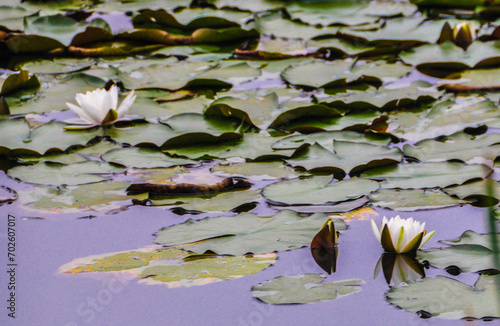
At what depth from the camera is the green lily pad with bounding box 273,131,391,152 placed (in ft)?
7.72

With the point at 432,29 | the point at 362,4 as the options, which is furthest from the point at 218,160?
the point at 362,4

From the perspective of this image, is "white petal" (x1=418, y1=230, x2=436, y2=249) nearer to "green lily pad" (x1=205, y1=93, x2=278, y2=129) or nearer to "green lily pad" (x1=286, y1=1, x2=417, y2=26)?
"green lily pad" (x1=205, y1=93, x2=278, y2=129)

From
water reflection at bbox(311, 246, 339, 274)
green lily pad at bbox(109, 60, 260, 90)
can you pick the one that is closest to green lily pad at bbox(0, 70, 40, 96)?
green lily pad at bbox(109, 60, 260, 90)

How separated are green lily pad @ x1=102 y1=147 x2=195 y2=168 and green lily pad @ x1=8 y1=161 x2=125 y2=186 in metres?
0.05

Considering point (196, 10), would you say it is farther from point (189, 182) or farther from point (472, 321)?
point (472, 321)

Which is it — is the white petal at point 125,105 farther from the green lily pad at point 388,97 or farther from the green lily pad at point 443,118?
the green lily pad at point 443,118

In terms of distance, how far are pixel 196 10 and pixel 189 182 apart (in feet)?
6.82

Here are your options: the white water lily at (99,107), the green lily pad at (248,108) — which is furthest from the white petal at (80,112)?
the green lily pad at (248,108)

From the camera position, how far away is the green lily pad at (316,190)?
199cm

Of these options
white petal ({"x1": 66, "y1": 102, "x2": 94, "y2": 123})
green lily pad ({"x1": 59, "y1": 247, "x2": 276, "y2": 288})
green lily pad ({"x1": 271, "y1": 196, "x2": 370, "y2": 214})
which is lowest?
green lily pad ({"x1": 59, "y1": 247, "x2": 276, "y2": 288})

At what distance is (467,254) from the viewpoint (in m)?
1.67

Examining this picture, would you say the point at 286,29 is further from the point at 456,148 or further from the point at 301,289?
the point at 301,289

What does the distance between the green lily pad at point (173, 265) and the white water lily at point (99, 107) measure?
0.93 metres

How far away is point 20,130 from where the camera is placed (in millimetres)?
2445
